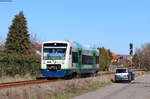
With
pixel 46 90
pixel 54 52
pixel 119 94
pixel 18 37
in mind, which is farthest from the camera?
pixel 18 37

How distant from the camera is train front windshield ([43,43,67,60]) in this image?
98.7 ft

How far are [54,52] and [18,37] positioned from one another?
24981 millimetres

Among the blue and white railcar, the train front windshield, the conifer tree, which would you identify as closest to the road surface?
the blue and white railcar

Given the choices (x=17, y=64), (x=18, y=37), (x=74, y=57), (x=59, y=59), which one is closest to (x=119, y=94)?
(x=59, y=59)

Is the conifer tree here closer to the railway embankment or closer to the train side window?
the train side window

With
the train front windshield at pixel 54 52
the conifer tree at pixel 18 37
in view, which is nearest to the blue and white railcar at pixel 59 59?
the train front windshield at pixel 54 52

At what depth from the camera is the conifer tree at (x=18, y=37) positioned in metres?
53.4

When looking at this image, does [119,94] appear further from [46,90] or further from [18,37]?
[18,37]

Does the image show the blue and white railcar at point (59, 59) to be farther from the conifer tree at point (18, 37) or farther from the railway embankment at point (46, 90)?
the conifer tree at point (18, 37)

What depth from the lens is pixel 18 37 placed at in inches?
2142

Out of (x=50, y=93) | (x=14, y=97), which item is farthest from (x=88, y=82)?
(x=14, y=97)

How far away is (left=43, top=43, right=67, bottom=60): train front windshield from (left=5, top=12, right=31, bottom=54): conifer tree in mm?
22886

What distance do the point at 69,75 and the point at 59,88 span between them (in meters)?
8.19

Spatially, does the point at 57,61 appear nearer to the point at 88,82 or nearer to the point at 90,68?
the point at 88,82
